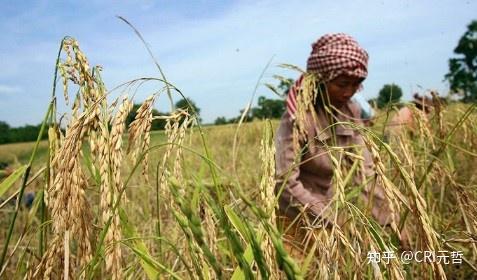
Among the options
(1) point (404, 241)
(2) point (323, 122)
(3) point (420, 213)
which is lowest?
(1) point (404, 241)

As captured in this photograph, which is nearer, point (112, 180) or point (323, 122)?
point (112, 180)

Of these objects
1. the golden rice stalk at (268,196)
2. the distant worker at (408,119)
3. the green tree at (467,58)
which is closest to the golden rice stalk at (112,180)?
the golden rice stalk at (268,196)

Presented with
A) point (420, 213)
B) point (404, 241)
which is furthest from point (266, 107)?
point (420, 213)

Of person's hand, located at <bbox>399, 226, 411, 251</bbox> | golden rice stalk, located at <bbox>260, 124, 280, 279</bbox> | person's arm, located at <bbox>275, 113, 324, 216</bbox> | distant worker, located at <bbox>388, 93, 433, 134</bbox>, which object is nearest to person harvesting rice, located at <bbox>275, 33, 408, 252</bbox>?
person's arm, located at <bbox>275, 113, 324, 216</bbox>

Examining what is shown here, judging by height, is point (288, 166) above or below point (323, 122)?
below

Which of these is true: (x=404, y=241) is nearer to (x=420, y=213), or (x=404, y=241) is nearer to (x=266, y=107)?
(x=420, y=213)

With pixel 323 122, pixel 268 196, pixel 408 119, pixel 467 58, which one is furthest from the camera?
pixel 467 58

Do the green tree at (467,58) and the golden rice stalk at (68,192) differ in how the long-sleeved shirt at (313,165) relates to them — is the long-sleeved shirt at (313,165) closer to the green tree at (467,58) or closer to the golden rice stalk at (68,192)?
the golden rice stalk at (68,192)

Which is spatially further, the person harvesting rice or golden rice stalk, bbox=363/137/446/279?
the person harvesting rice

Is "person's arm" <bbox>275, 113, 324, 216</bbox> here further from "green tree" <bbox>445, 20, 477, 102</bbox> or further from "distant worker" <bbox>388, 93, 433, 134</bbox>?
"green tree" <bbox>445, 20, 477, 102</bbox>

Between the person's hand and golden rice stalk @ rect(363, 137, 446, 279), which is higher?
golden rice stalk @ rect(363, 137, 446, 279)

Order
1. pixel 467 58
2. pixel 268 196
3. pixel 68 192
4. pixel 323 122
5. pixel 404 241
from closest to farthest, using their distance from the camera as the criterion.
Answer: pixel 68 192 → pixel 268 196 → pixel 404 241 → pixel 323 122 → pixel 467 58

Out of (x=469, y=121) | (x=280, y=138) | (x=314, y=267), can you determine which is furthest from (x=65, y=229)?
(x=280, y=138)

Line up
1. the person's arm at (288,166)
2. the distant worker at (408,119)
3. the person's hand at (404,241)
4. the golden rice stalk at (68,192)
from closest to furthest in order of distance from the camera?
the golden rice stalk at (68,192) → the person's hand at (404,241) → the distant worker at (408,119) → the person's arm at (288,166)
